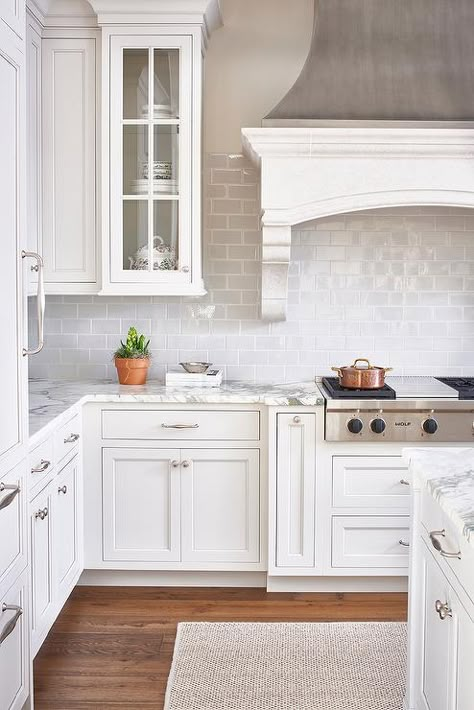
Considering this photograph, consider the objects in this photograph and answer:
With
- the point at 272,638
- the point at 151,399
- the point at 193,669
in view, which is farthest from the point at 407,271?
the point at 193,669

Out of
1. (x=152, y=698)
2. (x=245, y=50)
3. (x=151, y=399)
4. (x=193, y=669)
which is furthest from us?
(x=245, y=50)

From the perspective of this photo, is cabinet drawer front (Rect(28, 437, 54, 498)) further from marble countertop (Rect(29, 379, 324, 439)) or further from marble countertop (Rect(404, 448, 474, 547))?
marble countertop (Rect(404, 448, 474, 547))

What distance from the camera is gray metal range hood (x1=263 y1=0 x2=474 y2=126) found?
145 inches

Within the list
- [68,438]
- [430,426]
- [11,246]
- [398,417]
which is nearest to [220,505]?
[68,438]

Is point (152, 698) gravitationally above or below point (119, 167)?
below

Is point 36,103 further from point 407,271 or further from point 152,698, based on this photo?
point 152,698

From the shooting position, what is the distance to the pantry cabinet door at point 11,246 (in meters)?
2.21

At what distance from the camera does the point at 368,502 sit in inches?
143

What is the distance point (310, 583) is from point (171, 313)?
149 centimetres

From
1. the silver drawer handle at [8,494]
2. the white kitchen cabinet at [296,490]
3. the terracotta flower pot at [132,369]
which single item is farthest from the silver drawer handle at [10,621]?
the terracotta flower pot at [132,369]

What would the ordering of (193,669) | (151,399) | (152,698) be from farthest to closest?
(151,399) < (193,669) < (152,698)

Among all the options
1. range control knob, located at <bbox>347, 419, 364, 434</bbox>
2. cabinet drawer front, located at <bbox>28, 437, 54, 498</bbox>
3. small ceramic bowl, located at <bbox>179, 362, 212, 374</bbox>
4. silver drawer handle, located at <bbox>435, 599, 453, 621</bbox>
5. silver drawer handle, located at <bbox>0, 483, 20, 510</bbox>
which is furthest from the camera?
small ceramic bowl, located at <bbox>179, 362, 212, 374</bbox>

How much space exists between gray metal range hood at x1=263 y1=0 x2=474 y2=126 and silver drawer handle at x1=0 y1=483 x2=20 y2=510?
2.18 metres

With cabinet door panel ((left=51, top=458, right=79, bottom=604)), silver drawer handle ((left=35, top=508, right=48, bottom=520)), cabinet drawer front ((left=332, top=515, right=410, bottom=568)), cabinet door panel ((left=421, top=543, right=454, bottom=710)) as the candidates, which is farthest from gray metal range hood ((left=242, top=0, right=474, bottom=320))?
cabinet door panel ((left=421, top=543, right=454, bottom=710))
